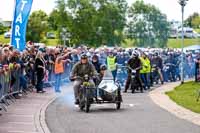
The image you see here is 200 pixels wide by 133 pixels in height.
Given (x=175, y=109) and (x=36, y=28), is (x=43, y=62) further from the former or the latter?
(x=36, y=28)

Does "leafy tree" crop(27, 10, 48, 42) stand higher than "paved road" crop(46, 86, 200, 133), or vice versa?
"leafy tree" crop(27, 10, 48, 42)

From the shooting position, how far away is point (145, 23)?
7600cm

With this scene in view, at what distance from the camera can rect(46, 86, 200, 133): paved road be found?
46.4 feet

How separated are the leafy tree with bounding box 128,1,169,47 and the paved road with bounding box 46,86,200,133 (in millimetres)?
54395

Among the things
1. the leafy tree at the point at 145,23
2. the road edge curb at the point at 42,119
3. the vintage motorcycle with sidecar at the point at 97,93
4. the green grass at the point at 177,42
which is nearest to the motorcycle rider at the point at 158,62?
the road edge curb at the point at 42,119

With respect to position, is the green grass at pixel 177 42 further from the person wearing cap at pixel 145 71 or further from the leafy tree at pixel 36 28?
the person wearing cap at pixel 145 71

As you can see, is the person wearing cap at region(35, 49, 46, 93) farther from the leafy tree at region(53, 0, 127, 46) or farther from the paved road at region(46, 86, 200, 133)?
the leafy tree at region(53, 0, 127, 46)

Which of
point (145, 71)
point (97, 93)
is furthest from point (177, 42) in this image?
point (97, 93)

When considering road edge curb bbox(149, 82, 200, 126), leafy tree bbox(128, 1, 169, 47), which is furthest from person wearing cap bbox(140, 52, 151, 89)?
leafy tree bbox(128, 1, 169, 47)

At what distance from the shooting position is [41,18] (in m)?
82.9

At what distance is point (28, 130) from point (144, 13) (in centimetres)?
6241

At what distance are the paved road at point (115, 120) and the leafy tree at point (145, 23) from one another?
2142 inches

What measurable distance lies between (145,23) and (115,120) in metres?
60.6

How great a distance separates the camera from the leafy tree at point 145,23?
7469 centimetres
